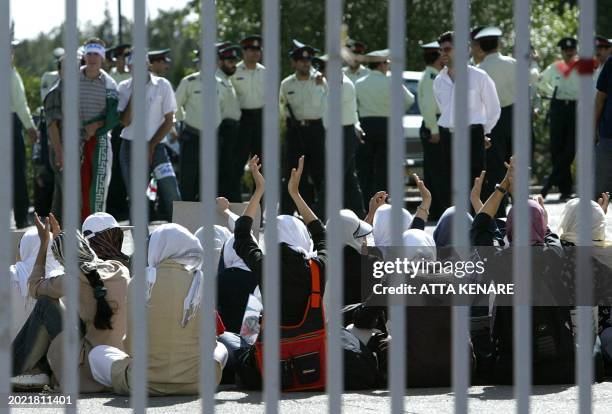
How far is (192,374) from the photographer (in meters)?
5.85

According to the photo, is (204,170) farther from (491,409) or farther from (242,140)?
(242,140)

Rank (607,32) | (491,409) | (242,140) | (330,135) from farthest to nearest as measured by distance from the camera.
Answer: (607,32) → (242,140) → (491,409) → (330,135)

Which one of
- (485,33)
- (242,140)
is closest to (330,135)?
(485,33)

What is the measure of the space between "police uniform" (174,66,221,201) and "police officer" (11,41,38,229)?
1.34 meters

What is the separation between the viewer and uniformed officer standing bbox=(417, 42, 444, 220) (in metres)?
11.7

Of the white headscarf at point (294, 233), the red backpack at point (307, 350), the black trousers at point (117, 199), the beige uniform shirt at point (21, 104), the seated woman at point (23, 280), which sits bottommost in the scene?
the red backpack at point (307, 350)

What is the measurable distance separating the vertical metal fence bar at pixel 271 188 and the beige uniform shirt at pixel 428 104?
9.42 metres

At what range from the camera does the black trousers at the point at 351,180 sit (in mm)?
13086

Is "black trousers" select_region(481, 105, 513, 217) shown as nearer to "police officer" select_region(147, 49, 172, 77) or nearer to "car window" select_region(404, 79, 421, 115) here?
"police officer" select_region(147, 49, 172, 77)

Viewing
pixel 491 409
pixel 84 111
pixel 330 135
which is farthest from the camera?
pixel 84 111

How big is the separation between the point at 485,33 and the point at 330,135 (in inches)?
337

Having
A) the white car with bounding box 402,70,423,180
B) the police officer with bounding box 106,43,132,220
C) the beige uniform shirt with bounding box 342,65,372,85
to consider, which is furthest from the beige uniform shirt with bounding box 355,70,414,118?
the police officer with bounding box 106,43,132,220

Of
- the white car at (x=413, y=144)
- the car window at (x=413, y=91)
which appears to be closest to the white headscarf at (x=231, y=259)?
the white car at (x=413, y=144)

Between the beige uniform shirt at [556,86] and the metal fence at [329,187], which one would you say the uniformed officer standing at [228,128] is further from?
the metal fence at [329,187]
